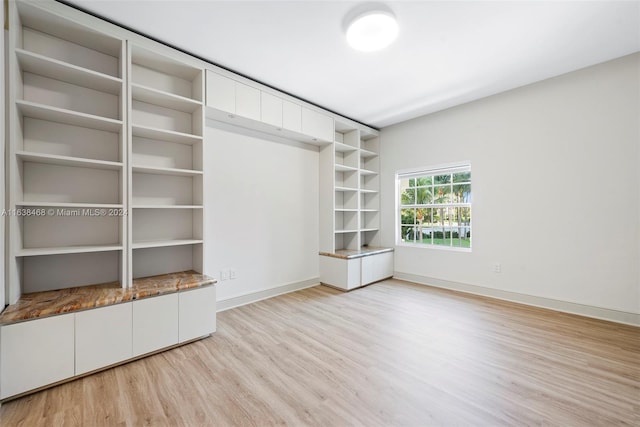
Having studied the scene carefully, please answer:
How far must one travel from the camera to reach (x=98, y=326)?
199cm

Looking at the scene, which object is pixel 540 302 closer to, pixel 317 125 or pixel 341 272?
pixel 341 272

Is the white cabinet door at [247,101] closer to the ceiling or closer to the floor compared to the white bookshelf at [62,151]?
closer to the ceiling

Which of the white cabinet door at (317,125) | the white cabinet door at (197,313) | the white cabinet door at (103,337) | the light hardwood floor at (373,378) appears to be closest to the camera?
the light hardwood floor at (373,378)

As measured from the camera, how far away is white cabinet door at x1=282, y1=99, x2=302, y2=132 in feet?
11.7

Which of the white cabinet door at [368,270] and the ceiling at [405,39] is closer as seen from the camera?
the ceiling at [405,39]

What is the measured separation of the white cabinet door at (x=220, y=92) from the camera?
9.43ft

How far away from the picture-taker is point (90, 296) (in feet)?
6.86

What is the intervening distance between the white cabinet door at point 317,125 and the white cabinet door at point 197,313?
2487 mm

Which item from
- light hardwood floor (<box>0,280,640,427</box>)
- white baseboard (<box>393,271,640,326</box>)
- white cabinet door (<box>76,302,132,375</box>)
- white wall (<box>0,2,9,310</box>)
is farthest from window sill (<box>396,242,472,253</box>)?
white wall (<box>0,2,9,310</box>)

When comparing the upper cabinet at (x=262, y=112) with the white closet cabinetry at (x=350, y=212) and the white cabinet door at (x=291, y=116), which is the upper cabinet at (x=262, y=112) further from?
the white closet cabinetry at (x=350, y=212)

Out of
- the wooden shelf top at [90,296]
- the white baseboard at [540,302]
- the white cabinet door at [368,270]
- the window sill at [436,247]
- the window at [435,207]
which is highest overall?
the window at [435,207]

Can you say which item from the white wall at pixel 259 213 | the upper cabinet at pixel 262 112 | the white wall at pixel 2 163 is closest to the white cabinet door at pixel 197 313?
the white wall at pixel 259 213

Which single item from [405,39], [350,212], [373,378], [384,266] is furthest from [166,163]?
[384,266]

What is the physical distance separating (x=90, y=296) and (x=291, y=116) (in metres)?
2.88
